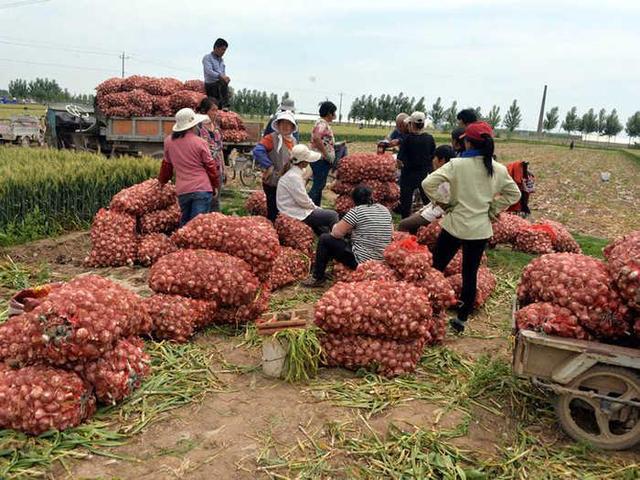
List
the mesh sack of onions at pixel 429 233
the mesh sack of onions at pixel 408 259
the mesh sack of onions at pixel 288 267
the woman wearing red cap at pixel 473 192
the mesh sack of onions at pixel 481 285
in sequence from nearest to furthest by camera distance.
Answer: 1. the woman wearing red cap at pixel 473 192
2. the mesh sack of onions at pixel 408 259
3. the mesh sack of onions at pixel 481 285
4. the mesh sack of onions at pixel 288 267
5. the mesh sack of onions at pixel 429 233

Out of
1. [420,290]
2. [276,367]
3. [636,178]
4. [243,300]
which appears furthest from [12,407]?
[636,178]

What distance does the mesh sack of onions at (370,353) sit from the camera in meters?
4.41

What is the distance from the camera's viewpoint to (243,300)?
5281 millimetres

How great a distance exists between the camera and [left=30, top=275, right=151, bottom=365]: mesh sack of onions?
350 cm

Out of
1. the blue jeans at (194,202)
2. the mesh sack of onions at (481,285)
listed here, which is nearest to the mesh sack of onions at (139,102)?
the blue jeans at (194,202)

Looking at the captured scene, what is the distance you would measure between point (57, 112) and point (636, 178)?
83.2ft

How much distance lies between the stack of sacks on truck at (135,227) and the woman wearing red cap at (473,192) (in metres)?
3.94

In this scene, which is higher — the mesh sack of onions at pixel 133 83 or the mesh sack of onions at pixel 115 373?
the mesh sack of onions at pixel 133 83

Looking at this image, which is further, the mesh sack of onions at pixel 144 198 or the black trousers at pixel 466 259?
the mesh sack of onions at pixel 144 198

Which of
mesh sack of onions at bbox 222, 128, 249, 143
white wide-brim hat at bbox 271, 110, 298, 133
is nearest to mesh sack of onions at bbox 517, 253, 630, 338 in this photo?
white wide-brim hat at bbox 271, 110, 298, 133

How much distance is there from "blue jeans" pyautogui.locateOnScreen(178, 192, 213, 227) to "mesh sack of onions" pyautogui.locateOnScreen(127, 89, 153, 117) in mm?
5764

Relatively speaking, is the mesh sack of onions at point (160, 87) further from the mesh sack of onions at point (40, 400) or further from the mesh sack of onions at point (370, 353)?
the mesh sack of onions at point (40, 400)

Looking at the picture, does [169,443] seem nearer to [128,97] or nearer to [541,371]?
[541,371]

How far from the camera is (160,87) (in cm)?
1200
